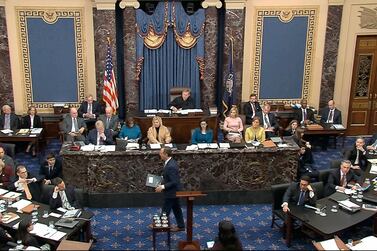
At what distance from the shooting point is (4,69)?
Answer: 13430mm

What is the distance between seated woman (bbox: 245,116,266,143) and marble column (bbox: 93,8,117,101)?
13.8 ft

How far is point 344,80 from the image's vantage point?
1413cm

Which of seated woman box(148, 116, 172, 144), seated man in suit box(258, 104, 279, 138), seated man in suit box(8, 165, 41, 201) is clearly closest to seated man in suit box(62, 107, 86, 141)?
seated woman box(148, 116, 172, 144)

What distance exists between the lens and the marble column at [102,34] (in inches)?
517

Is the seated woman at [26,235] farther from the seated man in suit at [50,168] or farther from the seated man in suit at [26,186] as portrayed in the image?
the seated man in suit at [50,168]

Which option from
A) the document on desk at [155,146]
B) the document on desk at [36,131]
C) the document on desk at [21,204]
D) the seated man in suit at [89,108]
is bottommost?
the document on desk at [21,204]

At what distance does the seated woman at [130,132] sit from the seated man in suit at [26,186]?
2.68 metres

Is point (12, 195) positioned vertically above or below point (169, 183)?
below

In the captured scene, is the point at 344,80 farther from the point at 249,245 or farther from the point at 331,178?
the point at 249,245

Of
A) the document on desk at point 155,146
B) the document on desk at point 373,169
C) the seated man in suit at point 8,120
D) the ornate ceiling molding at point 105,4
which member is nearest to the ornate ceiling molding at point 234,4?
the ornate ceiling molding at point 105,4

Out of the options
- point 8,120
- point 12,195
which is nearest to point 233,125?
point 12,195

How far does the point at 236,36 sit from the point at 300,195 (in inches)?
237

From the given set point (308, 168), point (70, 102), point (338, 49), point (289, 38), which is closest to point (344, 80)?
point (338, 49)

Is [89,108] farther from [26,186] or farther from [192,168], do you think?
[26,186]
